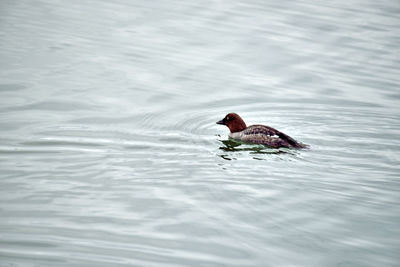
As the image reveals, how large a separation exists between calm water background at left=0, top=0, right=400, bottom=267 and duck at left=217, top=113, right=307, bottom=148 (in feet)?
0.99

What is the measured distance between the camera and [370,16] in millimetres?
21500

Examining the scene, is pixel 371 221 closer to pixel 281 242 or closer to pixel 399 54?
pixel 281 242

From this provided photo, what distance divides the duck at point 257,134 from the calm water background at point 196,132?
30 centimetres

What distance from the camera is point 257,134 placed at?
12.3m

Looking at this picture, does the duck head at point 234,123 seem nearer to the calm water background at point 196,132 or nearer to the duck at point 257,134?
the duck at point 257,134

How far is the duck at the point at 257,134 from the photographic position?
11.9m

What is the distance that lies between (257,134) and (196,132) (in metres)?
1.49

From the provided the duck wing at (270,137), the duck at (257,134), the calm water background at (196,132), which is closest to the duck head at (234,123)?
the duck at (257,134)

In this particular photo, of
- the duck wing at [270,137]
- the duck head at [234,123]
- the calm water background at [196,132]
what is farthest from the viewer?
the duck head at [234,123]


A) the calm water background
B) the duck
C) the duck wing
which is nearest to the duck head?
the duck

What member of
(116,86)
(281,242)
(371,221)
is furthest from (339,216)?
(116,86)

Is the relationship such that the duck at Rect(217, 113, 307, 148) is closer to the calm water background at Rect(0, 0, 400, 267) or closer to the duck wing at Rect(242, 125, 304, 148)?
the duck wing at Rect(242, 125, 304, 148)

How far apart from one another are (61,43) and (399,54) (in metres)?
10.4

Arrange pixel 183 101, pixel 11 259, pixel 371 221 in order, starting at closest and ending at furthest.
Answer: pixel 11 259 < pixel 371 221 < pixel 183 101
